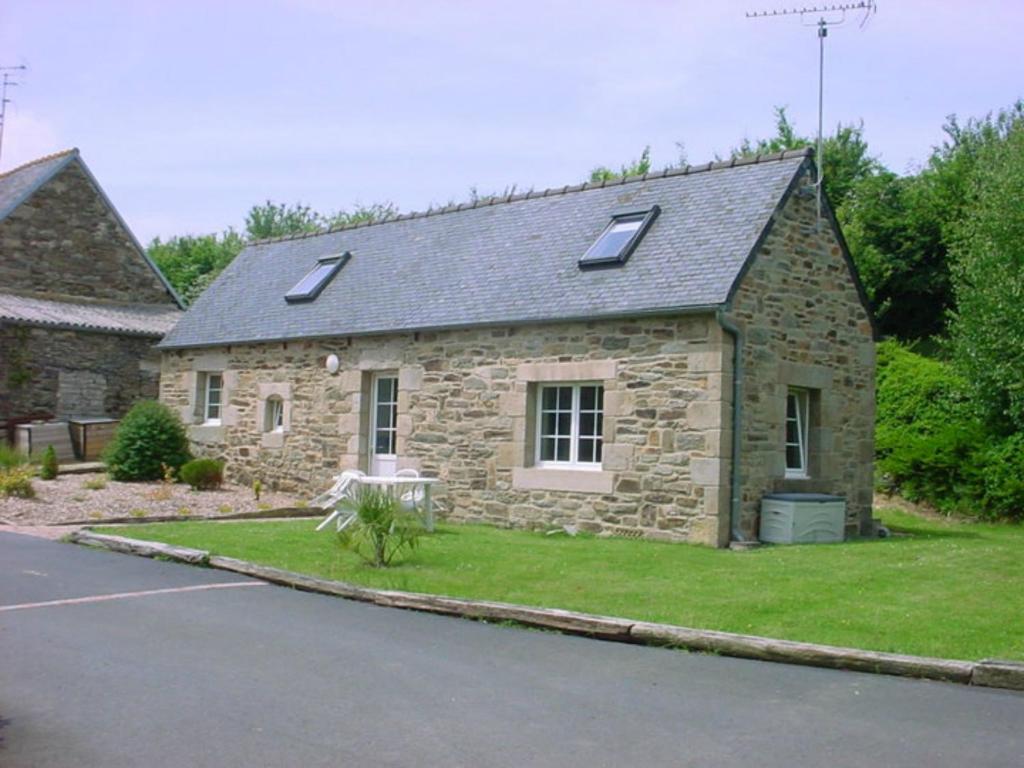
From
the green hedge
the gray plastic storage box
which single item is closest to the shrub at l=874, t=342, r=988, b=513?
the green hedge

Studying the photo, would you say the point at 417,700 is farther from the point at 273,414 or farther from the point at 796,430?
the point at 273,414

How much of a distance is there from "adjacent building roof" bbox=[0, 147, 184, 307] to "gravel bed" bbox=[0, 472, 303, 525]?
32.8ft

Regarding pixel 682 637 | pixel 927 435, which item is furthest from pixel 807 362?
pixel 682 637

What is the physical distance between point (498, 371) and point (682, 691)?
9.09m

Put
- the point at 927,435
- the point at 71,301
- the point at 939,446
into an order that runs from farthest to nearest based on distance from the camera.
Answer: the point at 71,301 < the point at 927,435 < the point at 939,446

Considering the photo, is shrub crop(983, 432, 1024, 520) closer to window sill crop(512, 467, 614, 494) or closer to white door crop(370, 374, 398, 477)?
window sill crop(512, 467, 614, 494)

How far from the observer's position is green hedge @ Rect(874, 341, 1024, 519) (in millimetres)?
18188

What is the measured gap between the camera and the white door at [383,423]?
17062 mm

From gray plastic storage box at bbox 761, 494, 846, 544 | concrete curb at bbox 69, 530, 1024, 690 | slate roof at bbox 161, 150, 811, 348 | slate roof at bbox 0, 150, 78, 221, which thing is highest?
slate roof at bbox 0, 150, 78, 221

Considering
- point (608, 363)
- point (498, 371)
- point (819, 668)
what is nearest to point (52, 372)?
point (498, 371)

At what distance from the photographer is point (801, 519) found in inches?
539

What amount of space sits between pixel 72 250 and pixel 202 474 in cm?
1182

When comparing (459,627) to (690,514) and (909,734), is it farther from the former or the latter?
(690,514)

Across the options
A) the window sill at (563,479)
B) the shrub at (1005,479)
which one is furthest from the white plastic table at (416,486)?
the shrub at (1005,479)
